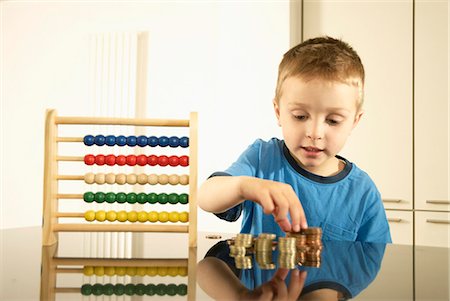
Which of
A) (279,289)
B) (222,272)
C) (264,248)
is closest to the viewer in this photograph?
(279,289)

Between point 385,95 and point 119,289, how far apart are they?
353cm

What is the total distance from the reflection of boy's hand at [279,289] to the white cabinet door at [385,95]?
3.31 metres

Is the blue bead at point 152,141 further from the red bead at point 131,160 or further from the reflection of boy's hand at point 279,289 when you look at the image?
the reflection of boy's hand at point 279,289

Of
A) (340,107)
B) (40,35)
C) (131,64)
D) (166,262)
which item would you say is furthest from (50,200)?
(40,35)

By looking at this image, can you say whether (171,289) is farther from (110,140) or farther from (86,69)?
(86,69)

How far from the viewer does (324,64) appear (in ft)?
4.20

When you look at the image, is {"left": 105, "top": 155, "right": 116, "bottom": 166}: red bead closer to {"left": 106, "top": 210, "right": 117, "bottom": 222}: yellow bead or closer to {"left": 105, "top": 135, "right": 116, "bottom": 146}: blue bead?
{"left": 105, "top": 135, "right": 116, "bottom": 146}: blue bead

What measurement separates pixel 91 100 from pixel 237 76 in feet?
3.72

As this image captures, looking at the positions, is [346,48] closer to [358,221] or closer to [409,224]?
[358,221]

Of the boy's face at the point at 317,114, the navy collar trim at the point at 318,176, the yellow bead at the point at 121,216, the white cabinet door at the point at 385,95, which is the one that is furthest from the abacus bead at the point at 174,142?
the white cabinet door at the point at 385,95

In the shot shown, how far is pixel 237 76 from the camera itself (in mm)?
4156

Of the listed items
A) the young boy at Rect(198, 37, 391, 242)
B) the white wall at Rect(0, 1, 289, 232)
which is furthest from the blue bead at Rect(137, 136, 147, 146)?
the white wall at Rect(0, 1, 289, 232)

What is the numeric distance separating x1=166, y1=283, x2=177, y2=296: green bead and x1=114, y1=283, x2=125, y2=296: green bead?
43 mm

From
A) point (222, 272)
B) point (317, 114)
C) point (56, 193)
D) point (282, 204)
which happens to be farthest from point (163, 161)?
point (222, 272)
